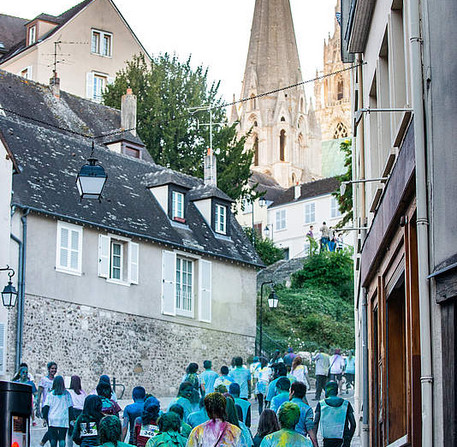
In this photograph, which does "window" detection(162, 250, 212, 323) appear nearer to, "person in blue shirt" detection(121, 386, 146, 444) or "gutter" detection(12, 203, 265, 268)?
"gutter" detection(12, 203, 265, 268)

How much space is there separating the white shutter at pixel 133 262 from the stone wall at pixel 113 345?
1137 mm

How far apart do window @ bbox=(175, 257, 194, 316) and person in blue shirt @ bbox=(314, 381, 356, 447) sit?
2137 cm

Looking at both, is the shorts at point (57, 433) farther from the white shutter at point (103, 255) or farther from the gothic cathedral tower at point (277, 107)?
the gothic cathedral tower at point (277, 107)

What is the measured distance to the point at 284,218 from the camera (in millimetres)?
72438

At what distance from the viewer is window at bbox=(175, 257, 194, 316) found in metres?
34.9

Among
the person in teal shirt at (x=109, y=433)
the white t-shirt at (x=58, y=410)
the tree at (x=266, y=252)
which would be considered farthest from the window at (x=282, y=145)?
the person in teal shirt at (x=109, y=433)

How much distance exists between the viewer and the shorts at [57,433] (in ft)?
51.8

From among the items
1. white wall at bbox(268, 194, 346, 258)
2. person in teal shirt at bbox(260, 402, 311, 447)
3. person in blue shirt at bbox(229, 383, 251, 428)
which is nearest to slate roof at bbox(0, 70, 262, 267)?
person in blue shirt at bbox(229, 383, 251, 428)

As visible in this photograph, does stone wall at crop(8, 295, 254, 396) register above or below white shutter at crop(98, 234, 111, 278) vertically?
below

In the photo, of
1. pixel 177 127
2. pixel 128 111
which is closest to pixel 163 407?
pixel 128 111

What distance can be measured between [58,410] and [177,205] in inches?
851

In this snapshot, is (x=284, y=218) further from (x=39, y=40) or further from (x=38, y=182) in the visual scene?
(x=38, y=182)

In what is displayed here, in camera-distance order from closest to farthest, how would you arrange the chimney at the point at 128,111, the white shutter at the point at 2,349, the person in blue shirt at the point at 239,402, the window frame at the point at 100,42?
1. the person in blue shirt at the point at 239,402
2. the white shutter at the point at 2,349
3. the chimney at the point at 128,111
4. the window frame at the point at 100,42

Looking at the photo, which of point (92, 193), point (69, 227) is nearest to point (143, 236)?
point (69, 227)
